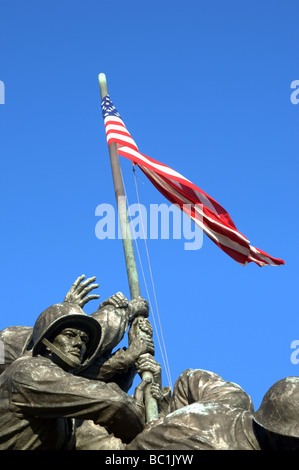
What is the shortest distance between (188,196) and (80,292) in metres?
4.35

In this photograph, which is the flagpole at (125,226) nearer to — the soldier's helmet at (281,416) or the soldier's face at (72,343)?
the soldier's face at (72,343)

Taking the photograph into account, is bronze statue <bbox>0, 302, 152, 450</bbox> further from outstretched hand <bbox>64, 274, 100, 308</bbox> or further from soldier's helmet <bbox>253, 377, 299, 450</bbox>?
outstretched hand <bbox>64, 274, 100, 308</bbox>

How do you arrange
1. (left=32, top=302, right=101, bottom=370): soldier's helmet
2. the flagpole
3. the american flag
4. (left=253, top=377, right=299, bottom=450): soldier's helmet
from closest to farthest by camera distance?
(left=253, top=377, right=299, bottom=450): soldier's helmet, (left=32, top=302, right=101, bottom=370): soldier's helmet, the flagpole, the american flag

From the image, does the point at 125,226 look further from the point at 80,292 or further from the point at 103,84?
the point at 103,84

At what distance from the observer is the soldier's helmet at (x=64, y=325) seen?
12.3 metres

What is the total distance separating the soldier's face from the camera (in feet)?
40.4

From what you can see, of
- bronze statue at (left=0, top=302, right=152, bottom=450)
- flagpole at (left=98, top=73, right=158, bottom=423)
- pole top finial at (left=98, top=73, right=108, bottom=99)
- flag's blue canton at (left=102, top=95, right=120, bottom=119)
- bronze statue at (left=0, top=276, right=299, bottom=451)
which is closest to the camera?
bronze statue at (left=0, top=276, right=299, bottom=451)

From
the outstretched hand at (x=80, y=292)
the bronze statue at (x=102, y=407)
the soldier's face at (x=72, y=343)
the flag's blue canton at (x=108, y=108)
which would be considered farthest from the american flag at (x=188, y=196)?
the soldier's face at (x=72, y=343)

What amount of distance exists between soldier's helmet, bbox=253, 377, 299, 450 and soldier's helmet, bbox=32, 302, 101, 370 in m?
2.81

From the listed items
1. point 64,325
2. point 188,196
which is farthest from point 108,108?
point 64,325

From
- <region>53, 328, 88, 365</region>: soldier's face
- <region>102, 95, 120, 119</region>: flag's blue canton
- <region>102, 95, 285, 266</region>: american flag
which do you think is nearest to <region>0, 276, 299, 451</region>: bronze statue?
<region>53, 328, 88, 365</region>: soldier's face

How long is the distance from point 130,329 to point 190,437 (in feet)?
14.0

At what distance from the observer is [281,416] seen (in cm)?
1034
